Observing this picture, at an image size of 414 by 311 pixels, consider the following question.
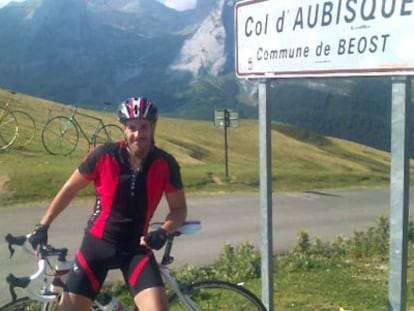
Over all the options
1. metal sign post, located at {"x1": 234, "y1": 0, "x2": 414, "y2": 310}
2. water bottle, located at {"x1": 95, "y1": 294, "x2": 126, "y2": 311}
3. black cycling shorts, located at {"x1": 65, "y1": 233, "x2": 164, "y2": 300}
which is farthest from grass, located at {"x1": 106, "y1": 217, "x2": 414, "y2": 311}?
black cycling shorts, located at {"x1": 65, "y1": 233, "x2": 164, "y2": 300}

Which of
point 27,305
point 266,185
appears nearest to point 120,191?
point 27,305

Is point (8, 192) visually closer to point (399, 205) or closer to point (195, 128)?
point (399, 205)

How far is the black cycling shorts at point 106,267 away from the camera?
4305 mm

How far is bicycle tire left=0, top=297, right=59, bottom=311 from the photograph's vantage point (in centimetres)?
444

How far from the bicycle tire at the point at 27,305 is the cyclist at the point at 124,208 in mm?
241

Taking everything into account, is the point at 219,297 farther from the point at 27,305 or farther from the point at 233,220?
the point at 233,220

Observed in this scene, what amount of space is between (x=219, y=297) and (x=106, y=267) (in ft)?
3.21

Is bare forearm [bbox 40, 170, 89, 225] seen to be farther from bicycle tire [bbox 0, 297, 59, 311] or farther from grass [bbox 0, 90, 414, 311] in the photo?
grass [bbox 0, 90, 414, 311]

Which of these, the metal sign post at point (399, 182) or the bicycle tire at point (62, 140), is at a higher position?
the metal sign post at point (399, 182)

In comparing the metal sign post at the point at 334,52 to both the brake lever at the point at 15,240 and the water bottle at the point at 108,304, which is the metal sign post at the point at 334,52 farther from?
the brake lever at the point at 15,240

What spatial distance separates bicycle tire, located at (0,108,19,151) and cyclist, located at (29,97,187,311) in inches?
943

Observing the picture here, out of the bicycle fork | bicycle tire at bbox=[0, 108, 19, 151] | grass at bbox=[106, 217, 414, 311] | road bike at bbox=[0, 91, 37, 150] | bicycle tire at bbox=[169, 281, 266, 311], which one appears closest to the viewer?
the bicycle fork

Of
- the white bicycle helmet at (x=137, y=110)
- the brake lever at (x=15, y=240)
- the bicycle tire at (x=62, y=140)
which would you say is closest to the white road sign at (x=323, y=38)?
the white bicycle helmet at (x=137, y=110)

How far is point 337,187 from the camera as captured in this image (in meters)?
24.7
